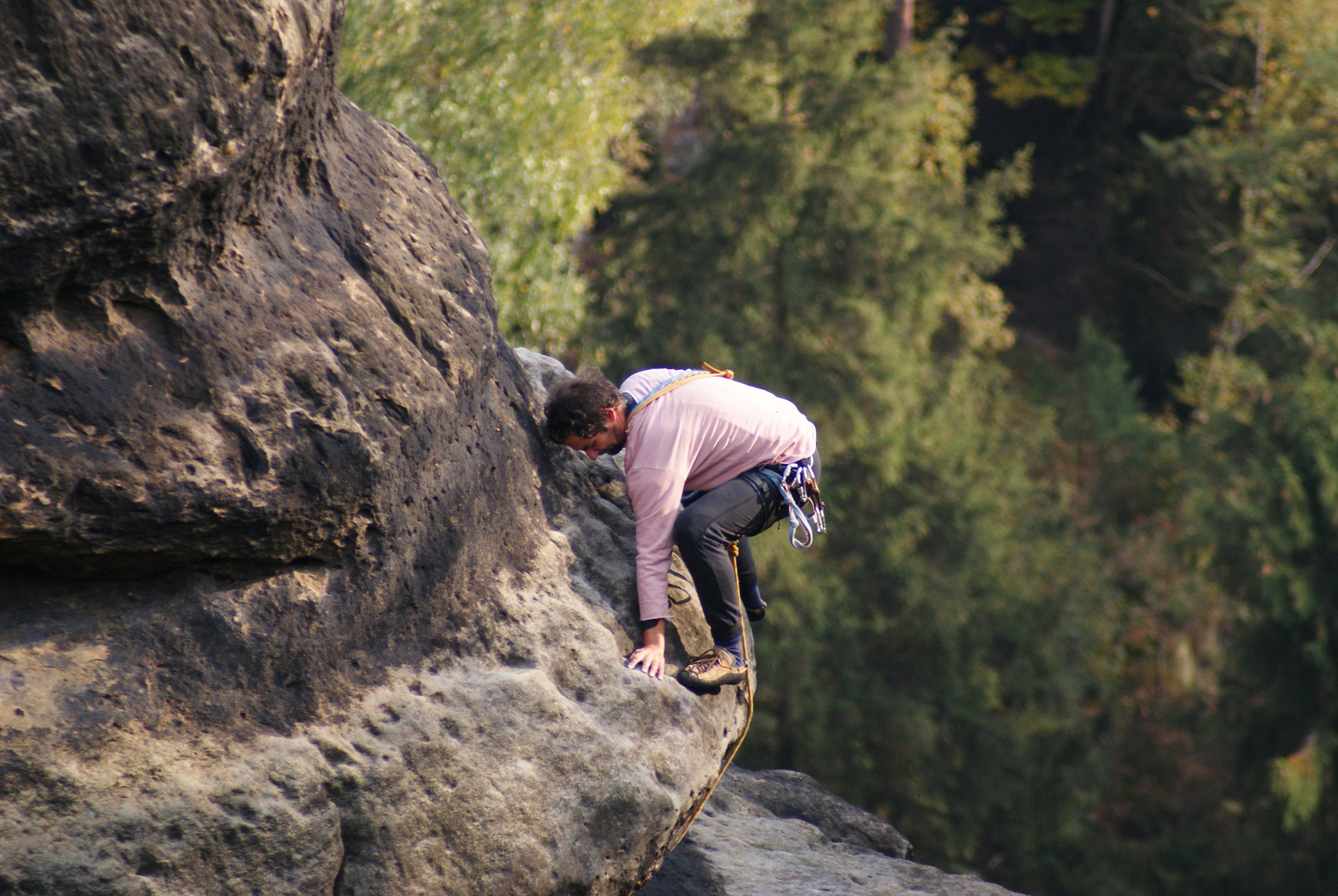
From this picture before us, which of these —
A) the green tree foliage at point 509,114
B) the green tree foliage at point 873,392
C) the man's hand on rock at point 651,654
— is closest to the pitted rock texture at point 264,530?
the man's hand on rock at point 651,654

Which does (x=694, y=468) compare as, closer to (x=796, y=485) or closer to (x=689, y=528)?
(x=689, y=528)

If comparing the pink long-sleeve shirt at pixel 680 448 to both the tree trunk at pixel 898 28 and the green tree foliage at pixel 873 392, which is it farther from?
the tree trunk at pixel 898 28

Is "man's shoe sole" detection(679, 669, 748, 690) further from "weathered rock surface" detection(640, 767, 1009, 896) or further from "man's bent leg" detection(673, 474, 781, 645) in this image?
"weathered rock surface" detection(640, 767, 1009, 896)

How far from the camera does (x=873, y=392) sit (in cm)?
1388

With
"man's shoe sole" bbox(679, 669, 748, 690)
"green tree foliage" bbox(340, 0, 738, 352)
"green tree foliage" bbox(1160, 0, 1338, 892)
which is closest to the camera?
"man's shoe sole" bbox(679, 669, 748, 690)

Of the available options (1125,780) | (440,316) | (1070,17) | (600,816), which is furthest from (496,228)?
(1070,17)

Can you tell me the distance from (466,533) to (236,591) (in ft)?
2.47

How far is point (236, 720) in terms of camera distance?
2.93 meters

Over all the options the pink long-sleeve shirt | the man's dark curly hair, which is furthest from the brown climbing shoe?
the man's dark curly hair

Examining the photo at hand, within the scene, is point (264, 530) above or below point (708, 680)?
above

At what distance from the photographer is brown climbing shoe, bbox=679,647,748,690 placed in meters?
3.88

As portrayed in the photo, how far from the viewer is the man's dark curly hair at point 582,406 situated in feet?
12.2

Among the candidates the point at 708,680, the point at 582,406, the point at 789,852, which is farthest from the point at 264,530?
the point at 789,852

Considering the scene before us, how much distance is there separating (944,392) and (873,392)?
1.36m
